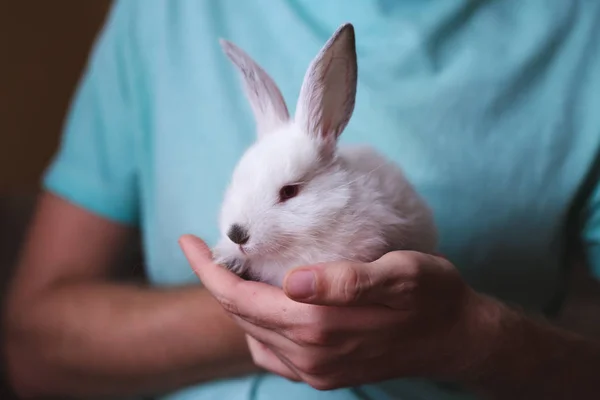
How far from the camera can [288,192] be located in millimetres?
311

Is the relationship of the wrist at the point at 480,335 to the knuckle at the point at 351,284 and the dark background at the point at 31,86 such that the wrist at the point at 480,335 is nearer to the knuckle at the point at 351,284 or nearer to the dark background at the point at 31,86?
the knuckle at the point at 351,284

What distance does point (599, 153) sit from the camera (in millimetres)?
477

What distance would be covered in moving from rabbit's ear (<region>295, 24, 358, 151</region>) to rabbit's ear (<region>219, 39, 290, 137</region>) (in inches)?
A: 0.7

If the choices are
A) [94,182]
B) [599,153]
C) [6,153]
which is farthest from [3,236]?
[599,153]

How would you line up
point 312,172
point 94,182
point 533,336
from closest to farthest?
1. point 312,172
2. point 533,336
3. point 94,182

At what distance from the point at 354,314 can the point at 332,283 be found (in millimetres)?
49

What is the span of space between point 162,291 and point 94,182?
119mm

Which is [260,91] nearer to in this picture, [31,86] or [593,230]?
[593,230]

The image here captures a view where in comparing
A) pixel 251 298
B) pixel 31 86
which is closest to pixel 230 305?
pixel 251 298

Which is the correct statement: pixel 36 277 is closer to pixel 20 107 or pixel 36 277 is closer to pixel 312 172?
pixel 20 107

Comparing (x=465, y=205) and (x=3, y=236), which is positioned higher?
(x=465, y=205)

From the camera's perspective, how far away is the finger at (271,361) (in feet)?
1.21

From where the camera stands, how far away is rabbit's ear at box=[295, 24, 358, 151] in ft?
0.95

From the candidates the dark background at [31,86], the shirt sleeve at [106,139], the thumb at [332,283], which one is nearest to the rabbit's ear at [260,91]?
the thumb at [332,283]
